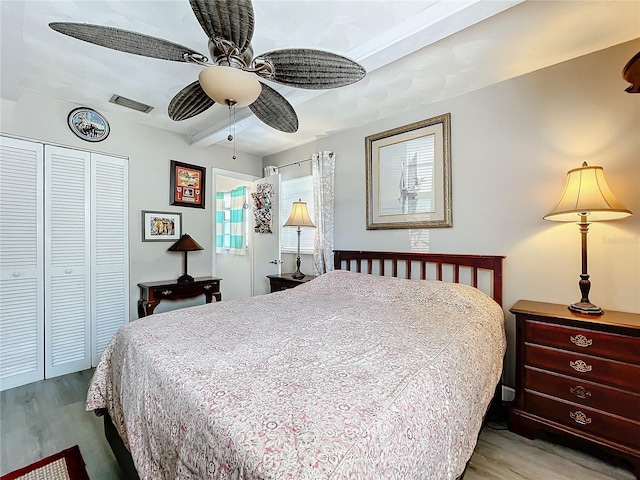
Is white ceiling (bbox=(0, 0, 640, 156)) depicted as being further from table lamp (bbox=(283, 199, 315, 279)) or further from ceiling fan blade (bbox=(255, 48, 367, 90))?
table lamp (bbox=(283, 199, 315, 279))

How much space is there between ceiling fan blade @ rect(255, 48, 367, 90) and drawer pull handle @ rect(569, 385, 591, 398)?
2.19m

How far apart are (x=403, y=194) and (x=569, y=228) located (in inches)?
51.5

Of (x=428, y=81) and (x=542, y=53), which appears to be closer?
(x=542, y=53)

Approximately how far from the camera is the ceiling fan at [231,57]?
1.17 m

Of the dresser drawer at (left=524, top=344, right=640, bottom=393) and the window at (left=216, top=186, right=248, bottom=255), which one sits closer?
the dresser drawer at (left=524, top=344, right=640, bottom=393)

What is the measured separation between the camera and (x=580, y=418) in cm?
167

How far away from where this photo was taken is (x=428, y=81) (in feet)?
7.50

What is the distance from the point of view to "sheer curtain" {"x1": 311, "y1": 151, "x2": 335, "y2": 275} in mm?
3389

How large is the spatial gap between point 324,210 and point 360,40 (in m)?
1.84

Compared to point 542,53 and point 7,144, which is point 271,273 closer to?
point 7,144

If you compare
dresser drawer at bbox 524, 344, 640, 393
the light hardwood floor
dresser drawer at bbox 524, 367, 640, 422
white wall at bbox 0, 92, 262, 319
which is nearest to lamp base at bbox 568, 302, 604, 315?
dresser drawer at bbox 524, 344, 640, 393

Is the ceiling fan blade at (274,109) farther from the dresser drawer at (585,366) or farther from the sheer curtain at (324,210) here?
the dresser drawer at (585,366)

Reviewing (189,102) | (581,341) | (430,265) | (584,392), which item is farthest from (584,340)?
(189,102)

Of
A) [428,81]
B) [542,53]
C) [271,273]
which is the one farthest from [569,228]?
[271,273]
